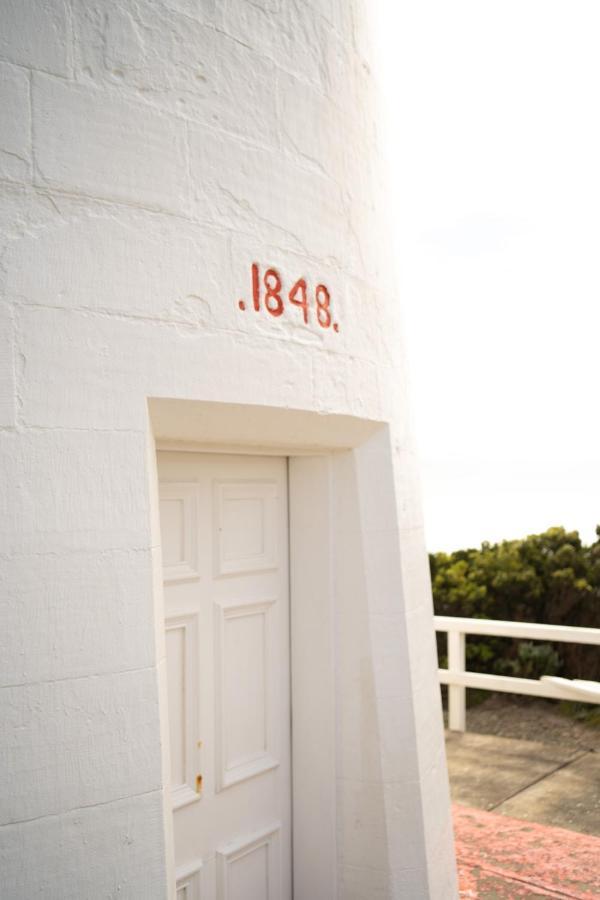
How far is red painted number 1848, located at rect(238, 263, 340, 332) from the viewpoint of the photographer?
2.90 meters

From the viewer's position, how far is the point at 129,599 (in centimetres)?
249

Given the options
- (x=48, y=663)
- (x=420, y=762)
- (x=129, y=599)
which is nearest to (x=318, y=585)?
(x=420, y=762)

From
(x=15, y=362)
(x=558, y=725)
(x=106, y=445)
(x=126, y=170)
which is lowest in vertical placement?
(x=558, y=725)

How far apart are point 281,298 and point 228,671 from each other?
1.54m

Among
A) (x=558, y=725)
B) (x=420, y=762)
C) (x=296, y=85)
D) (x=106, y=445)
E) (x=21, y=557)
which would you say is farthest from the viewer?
(x=558, y=725)

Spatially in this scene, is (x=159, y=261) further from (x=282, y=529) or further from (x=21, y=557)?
(x=282, y=529)

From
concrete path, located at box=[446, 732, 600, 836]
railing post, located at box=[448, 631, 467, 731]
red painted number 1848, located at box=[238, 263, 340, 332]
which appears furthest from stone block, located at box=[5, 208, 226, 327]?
railing post, located at box=[448, 631, 467, 731]

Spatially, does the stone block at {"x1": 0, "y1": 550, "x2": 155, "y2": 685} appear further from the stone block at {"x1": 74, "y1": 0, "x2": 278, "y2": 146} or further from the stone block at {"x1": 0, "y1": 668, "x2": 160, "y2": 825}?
the stone block at {"x1": 74, "y1": 0, "x2": 278, "y2": 146}

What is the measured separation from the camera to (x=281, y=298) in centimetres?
299

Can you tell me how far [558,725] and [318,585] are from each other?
511cm

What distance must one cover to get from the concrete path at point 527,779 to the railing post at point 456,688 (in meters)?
0.11

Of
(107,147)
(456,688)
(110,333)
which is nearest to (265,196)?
(107,147)

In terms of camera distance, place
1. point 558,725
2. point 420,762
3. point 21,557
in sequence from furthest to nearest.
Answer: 1. point 558,725
2. point 420,762
3. point 21,557

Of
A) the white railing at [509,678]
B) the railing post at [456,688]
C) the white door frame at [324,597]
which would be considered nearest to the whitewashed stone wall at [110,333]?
the white door frame at [324,597]
